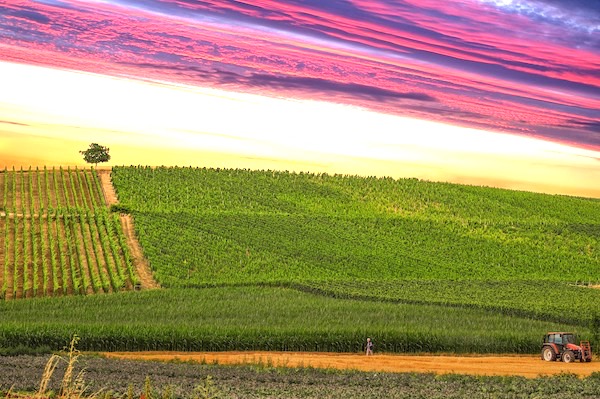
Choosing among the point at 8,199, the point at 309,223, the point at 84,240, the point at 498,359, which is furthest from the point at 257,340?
the point at 8,199

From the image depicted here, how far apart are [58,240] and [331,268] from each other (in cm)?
2442

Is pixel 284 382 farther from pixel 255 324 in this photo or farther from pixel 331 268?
pixel 331 268

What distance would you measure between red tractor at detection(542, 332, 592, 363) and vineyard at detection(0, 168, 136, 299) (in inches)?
1372

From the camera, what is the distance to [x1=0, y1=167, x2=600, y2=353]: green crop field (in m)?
48.3

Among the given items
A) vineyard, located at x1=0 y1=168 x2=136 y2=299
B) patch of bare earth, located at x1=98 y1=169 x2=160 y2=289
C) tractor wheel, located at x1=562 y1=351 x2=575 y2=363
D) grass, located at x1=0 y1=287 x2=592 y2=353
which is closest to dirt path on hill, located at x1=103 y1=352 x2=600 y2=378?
tractor wheel, located at x1=562 y1=351 x2=575 y2=363

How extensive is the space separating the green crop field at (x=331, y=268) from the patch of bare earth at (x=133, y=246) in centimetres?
85

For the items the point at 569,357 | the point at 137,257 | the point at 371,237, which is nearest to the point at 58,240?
the point at 137,257

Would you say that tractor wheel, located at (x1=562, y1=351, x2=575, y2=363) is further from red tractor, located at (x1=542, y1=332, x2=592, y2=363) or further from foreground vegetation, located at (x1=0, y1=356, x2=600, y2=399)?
foreground vegetation, located at (x1=0, y1=356, x2=600, y2=399)

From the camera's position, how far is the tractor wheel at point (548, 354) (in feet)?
149

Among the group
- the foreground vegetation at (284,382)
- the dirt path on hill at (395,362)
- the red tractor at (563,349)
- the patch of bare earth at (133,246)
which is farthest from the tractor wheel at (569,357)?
the patch of bare earth at (133,246)

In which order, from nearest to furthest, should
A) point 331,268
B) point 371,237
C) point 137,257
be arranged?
1. point 137,257
2. point 331,268
3. point 371,237

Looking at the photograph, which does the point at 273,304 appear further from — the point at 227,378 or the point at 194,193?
the point at 194,193

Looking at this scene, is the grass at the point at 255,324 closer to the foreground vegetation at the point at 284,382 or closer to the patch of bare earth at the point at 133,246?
the patch of bare earth at the point at 133,246

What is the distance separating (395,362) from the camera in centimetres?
4391
